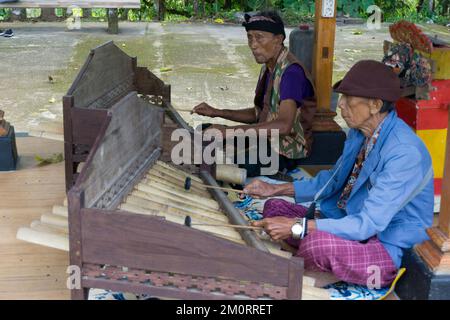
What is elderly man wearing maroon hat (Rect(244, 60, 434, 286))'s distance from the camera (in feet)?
7.29

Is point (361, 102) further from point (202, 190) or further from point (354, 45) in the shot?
point (354, 45)

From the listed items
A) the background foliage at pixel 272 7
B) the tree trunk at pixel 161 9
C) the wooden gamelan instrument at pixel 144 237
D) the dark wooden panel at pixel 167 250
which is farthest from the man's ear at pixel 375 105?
the tree trunk at pixel 161 9

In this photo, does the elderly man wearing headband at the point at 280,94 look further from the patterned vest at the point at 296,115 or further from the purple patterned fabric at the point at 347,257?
the purple patterned fabric at the point at 347,257

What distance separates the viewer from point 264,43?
3.35 m

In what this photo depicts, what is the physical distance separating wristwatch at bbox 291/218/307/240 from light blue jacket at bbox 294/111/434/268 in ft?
0.20

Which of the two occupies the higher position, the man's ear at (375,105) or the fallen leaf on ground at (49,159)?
the man's ear at (375,105)

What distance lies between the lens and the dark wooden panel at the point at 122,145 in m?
1.99

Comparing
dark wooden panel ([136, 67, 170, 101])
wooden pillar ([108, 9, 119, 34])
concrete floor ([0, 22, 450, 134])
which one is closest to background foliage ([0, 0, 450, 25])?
concrete floor ([0, 22, 450, 134])

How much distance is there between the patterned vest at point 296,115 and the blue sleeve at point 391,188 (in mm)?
1259

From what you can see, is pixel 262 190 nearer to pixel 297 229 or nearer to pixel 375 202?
pixel 297 229

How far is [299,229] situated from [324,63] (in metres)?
1.91

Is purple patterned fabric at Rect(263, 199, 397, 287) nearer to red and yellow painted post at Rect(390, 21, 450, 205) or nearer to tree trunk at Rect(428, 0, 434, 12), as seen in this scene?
red and yellow painted post at Rect(390, 21, 450, 205)

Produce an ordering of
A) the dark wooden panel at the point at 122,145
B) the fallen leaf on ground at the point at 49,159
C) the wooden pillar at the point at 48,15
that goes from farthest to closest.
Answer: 1. the wooden pillar at the point at 48,15
2. the fallen leaf on ground at the point at 49,159
3. the dark wooden panel at the point at 122,145
